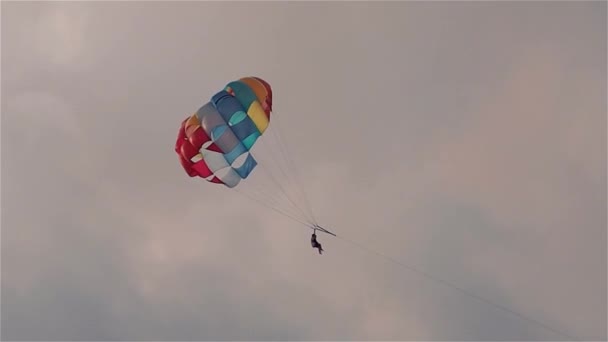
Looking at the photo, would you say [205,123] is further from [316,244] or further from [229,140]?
[316,244]

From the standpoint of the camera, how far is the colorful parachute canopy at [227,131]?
40.6 meters

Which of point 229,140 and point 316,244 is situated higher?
point 229,140

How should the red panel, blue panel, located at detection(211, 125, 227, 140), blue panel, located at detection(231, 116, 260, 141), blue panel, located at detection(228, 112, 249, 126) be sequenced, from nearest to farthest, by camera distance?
blue panel, located at detection(211, 125, 227, 140)
blue panel, located at detection(228, 112, 249, 126)
blue panel, located at detection(231, 116, 260, 141)
the red panel

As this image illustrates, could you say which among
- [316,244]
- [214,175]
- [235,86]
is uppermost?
[235,86]

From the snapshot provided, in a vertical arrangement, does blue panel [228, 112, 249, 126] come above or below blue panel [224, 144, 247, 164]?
above

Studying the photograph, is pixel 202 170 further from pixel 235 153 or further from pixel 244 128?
pixel 244 128

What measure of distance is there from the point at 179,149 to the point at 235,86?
5037 millimetres

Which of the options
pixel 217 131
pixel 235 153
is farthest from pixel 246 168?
pixel 217 131

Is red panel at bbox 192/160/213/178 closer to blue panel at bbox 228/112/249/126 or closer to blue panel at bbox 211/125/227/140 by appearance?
blue panel at bbox 211/125/227/140

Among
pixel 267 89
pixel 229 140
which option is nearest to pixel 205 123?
pixel 229 140

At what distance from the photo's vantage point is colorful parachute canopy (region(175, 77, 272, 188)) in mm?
40625

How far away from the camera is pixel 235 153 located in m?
41.5

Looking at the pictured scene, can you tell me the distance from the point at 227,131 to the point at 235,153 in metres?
1.47

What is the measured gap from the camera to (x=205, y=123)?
40.4 m
